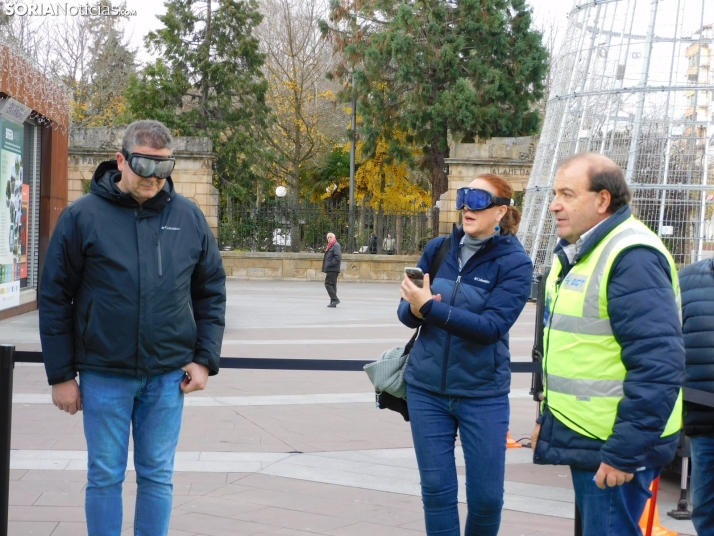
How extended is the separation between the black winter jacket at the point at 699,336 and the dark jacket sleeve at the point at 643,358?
75 cm

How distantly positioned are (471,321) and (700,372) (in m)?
0.91

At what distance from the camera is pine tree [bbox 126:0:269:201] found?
111ft

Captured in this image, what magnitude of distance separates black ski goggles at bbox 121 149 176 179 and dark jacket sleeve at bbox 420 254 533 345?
1.15m

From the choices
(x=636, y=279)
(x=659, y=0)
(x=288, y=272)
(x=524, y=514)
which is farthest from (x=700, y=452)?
(x=288, y=272)

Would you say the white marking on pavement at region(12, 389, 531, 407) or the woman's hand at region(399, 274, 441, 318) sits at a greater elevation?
the woman's hand at region(399, 274, 441, 318)

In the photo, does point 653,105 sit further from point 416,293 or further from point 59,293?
point 59,293

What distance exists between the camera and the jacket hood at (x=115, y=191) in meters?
3.68

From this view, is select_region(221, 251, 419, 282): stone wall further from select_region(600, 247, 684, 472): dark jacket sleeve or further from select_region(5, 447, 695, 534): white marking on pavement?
select_region(600, 247, 684, 472): dark jacket sleeve

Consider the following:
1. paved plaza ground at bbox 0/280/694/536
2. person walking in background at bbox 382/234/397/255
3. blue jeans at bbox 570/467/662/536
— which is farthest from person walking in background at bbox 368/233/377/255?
blue jeans at bbox 570/467/662/536

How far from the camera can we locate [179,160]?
2869cm

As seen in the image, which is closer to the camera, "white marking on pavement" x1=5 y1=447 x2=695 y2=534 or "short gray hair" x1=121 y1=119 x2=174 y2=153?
"short gray hair" x1=121 y1=119 x2=174 y2=153

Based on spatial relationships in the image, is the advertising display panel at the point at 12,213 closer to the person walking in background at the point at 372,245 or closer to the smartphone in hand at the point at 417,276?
the smartphone in hand at the point at 417,276

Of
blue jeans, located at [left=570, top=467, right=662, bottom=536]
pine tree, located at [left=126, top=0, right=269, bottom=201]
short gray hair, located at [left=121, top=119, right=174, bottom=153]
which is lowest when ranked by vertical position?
blue jeans, located at [left=570, top=467, right=662, bottom=536]

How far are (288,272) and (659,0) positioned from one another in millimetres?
19835
